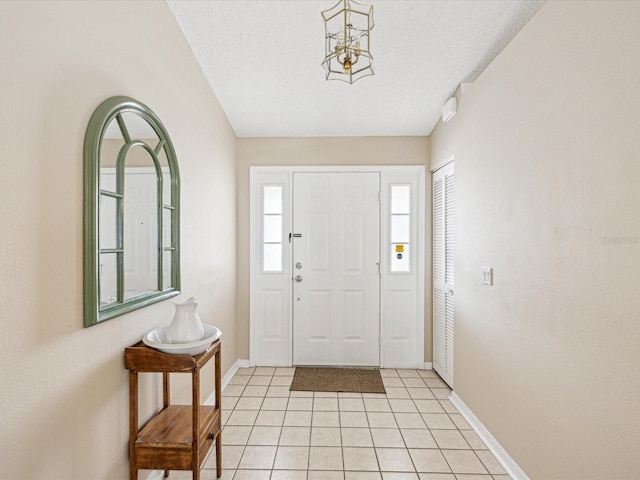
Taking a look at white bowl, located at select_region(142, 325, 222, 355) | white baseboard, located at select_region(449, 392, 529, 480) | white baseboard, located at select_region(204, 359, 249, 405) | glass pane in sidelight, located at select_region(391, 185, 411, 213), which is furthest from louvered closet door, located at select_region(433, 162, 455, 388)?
white bowl, located at select_region(142, 325, 222, 355)

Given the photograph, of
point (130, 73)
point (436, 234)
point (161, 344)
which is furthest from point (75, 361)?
point (436, 234)

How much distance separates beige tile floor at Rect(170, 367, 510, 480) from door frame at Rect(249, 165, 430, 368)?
16.8 inches

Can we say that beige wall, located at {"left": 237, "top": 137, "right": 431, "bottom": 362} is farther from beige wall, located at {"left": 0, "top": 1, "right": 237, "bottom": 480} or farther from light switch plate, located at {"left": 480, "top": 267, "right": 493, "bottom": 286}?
beige wall, located at {"left": 0, "top": 1, "right": 237, "bottom": 480}

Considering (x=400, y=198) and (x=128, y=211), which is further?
(x=400, y=198)

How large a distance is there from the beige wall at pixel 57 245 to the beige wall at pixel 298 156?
181 centimetres

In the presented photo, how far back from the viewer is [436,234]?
3.60 metres

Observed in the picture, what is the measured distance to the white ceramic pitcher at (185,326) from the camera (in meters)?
1.74

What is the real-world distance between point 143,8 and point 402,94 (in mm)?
1948

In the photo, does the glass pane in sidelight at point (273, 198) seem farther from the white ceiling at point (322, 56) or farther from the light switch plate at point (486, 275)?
the light switch plate at point (486, 275)

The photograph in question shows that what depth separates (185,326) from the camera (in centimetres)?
177

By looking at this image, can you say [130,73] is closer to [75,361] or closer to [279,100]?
[75,361]

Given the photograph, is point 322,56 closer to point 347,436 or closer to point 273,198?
point 273,198

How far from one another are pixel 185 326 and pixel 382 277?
7.73 feet

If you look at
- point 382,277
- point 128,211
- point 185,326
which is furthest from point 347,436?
point 128,211
